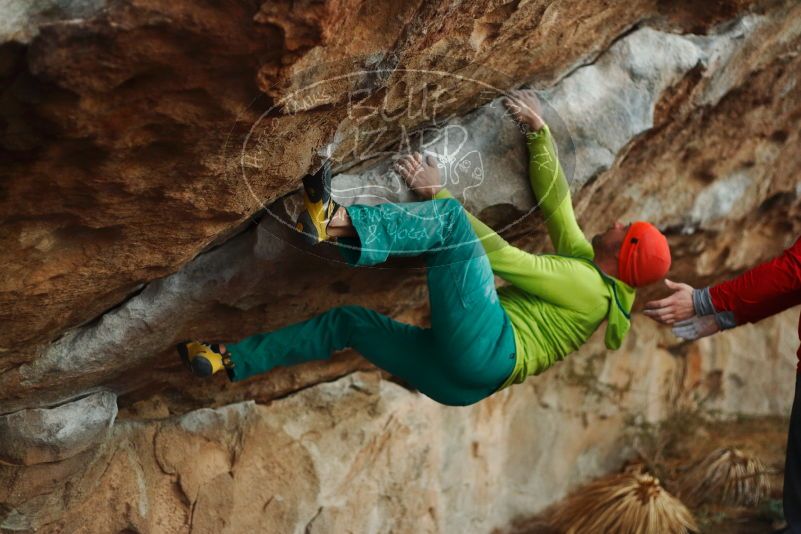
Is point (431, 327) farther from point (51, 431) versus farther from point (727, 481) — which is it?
point (727, 481)

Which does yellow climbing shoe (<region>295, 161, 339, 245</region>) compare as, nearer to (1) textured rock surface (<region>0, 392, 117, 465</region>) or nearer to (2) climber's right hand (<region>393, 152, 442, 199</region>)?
(2) climber's right hand (<region>393, 152, 442, 199</region>)

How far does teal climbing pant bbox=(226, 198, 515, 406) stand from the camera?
323 cm

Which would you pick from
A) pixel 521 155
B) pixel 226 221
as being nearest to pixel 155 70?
pixel 226 221

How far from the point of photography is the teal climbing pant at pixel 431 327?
3229 millimetres

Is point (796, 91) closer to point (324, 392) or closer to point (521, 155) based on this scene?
point (521, 155)

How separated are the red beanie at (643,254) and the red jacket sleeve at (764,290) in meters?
0.26

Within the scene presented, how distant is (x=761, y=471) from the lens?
18.4 feet

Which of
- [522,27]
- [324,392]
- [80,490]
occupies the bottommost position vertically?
[80,490]

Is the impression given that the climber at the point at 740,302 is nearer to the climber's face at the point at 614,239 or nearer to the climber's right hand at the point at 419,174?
the climber's face at the point at 614,239

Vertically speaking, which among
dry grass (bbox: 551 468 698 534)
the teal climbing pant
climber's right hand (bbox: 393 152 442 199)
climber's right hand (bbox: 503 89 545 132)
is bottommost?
A: dry grass (bbox: 551 468 698 534)

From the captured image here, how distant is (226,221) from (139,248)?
0.28 metres

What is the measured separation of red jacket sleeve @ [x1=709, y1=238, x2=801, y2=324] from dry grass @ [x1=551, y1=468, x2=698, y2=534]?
1727 millimetres

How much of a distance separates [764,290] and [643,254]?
→ 47 centimetres

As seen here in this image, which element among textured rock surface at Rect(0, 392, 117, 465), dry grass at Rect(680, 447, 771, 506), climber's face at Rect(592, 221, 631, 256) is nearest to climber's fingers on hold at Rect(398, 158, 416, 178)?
climber's face at Rect(592, 221, 631, 256)
